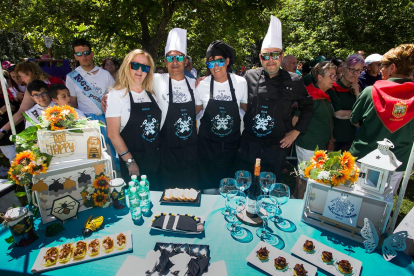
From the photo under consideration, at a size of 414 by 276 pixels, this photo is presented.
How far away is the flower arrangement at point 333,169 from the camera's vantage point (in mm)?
1625

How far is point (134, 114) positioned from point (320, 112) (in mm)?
2160

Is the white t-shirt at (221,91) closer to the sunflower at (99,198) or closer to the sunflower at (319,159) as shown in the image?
the sunflower at (319,159)

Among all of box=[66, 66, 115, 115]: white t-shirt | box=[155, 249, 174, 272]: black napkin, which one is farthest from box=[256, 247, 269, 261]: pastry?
box=[66, 66, 115, 115]: white t-shirt

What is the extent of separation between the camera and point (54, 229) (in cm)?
163

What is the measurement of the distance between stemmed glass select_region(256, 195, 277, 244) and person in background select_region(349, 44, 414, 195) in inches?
55.7

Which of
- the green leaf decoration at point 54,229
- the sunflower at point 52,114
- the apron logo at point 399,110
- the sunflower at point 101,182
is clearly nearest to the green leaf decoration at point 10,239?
the green leaf decoration at point 54,229

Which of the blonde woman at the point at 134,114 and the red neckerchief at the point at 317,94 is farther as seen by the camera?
the red neckerchief at the point at 317,94

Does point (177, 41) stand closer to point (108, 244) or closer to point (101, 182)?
point (101, 182)

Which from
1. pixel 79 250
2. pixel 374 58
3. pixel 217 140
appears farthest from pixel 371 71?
pixel 79 250

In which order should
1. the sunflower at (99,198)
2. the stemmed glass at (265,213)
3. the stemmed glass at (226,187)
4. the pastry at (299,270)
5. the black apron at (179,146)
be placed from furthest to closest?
the black apron at (179,146) → the sunflower at (99,198) → the stemmed glass at (226,187) → the stemmed glass at (265,213) → the pastry at (299,270)

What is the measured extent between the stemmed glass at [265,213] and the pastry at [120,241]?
0.91m

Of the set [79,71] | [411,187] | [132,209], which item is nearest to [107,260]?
[132,209]

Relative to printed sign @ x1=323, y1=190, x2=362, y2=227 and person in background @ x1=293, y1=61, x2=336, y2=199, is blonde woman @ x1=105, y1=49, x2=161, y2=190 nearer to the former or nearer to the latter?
printed sign @ x1=323, y1=190, x2=362, y2=227

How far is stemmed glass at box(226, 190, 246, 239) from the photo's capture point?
163cm
